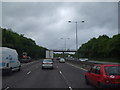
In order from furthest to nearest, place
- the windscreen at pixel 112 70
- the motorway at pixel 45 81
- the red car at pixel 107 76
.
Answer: the motorway at pixel 45 81 < the windscreen at pixel 112 70 < the red car at pixel 107 76

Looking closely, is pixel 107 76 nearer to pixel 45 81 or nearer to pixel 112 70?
pixel 112 70

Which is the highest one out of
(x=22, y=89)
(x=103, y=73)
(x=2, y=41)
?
(x=2, y=41)

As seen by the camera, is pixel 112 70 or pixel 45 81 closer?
pixel 112 70

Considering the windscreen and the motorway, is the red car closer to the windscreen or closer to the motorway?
the windscreen

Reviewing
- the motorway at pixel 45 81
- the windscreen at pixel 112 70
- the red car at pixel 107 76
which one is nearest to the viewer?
the red car at pixel 107 76

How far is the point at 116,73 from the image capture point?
955 centimetres

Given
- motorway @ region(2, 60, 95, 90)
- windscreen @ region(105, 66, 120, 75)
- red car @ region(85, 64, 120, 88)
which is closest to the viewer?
red car @ region(85, 64, 120, 88)

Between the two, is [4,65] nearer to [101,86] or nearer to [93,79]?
[93,79]

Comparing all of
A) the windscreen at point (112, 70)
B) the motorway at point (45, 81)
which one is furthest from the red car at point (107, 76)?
the motorway at point (45, 81)

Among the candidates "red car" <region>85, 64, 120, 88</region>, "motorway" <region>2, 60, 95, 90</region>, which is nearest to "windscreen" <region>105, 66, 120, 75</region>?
"red car" <region>85, 64, 120, 88</region>

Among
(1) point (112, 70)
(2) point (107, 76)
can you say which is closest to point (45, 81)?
(1) point (112, 70)

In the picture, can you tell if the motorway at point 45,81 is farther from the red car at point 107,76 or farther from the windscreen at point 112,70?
the windscreen at point 112,70

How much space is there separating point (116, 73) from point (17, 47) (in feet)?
218

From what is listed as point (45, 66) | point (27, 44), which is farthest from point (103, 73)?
point (27, 44)
